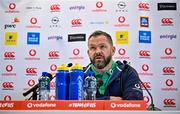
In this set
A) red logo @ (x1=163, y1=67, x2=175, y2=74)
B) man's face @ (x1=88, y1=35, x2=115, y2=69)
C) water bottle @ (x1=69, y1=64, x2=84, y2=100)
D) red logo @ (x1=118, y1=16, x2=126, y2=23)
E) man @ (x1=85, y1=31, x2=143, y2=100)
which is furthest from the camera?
red logo @ (x1=118, y1=16, x2=126, y2=23)

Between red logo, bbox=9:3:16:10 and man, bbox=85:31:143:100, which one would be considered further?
red logo, bbox=9:3:16:10

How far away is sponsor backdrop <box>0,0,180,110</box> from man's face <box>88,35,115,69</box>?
10 centimetres

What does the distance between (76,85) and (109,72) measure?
1.52 metres

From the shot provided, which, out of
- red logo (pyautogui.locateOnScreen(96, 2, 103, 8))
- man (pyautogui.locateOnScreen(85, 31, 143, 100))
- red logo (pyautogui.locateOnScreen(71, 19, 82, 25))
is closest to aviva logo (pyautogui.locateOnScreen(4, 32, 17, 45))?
red logo (pyautogui.locateOnScreen(71, 19, 82, 25))

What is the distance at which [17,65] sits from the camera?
11.3 feet

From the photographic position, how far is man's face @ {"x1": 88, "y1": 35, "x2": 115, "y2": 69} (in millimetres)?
3258

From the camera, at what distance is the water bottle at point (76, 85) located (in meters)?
1.62

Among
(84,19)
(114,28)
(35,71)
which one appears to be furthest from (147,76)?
(35,71)

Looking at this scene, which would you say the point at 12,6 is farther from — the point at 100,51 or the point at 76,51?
the point at 100,51

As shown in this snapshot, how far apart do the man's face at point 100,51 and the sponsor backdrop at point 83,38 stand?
0.10 metres

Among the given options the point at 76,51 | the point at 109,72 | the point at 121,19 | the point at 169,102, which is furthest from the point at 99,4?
the point at 169,102

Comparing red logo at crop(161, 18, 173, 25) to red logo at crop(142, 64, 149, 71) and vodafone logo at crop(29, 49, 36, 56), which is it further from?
vodafone logo at crop(29, 49, 36, 56)

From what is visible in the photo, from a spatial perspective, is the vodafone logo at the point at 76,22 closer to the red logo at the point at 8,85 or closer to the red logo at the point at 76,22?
the red logo at the point at 76,22

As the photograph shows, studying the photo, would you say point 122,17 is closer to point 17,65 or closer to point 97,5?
point 97,5
